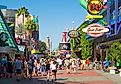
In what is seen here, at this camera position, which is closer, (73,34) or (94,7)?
(94,7)

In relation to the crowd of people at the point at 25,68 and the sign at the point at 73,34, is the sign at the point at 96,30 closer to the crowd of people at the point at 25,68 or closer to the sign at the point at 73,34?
the crowd of people at the point at 25,68

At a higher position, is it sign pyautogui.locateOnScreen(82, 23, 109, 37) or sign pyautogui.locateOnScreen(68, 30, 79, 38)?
sign pyautogui.locateOnScreen(68, 30, 79, 38)

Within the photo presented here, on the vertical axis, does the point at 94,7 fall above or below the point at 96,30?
above

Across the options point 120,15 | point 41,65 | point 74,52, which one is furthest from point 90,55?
point 41,65

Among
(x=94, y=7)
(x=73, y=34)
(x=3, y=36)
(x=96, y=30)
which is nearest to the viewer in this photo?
(x=96, y=30)

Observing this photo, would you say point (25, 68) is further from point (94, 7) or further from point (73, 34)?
point (73, 34)

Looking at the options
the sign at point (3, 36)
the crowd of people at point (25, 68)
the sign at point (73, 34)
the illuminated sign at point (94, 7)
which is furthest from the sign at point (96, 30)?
the sign at point (73, 34)

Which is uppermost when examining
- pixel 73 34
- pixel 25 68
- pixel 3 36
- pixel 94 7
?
pixel 94 7

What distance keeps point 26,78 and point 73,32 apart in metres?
46.6

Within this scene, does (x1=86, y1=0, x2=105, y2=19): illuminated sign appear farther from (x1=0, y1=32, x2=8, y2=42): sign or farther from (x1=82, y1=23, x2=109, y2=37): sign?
(x1=0, y1=32, x2=8, y2=42): sign

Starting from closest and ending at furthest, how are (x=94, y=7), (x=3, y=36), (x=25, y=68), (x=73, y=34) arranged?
(x=25, y=68) → (x=94, y=7) → (x=3, y=36) → (x=73, y=34)

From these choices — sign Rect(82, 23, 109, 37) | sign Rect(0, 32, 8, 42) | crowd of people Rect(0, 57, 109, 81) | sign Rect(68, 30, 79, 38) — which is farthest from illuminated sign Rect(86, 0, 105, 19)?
sign Rect(68, 30, 79, 38)

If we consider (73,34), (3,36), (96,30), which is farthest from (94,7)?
(73,34)

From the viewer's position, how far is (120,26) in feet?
143
